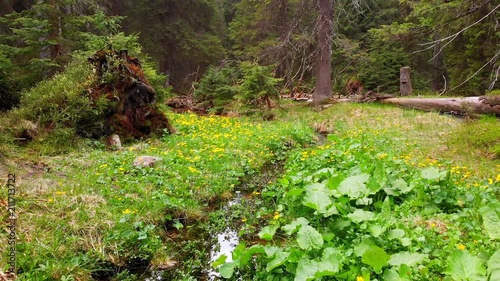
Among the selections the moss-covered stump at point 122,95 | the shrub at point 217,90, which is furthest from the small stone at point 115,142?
the shrub at point 217,90

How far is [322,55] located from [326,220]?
1355 centimetres

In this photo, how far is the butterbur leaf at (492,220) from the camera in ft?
9.73

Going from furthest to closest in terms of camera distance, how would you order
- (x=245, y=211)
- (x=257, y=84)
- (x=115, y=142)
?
(x=257, y=84) < (x=115, y=142) < (x=245, y=211)

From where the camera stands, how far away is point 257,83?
14.5 meters

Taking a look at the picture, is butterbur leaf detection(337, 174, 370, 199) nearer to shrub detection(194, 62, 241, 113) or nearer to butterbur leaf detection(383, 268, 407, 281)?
butterbur leaf detection(383, 268, 407, 281)

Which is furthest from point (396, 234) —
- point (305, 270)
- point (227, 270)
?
point (227, 270)

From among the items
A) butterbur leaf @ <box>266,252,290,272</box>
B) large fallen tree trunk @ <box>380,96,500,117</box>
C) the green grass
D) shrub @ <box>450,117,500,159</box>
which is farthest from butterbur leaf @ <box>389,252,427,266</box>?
large fallen tree trunk @ <box>380,96,500,117</box>

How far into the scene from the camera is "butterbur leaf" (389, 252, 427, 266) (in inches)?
106

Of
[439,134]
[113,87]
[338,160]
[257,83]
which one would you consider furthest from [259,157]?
[257,83]

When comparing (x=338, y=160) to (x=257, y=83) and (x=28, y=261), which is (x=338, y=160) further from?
(x=257, y=83)

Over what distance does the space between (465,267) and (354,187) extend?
5.21 feet

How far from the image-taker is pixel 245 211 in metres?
5.19

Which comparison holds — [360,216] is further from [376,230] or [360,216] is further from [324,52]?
[324,52]

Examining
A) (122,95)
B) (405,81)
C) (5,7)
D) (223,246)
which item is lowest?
(223,246)
